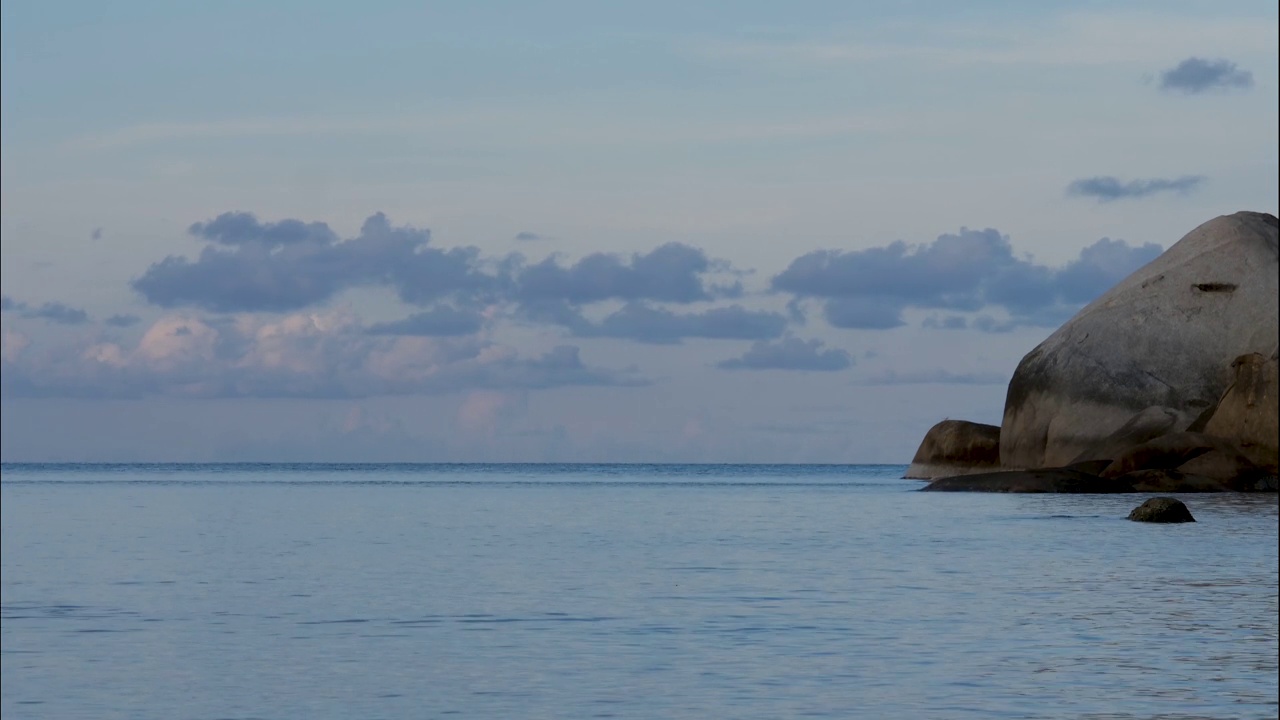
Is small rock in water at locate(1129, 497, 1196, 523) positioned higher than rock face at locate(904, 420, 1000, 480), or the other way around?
rock face at locate(904, 420, 1000, 480)

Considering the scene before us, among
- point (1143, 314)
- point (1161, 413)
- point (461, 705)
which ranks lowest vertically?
point (461, 705)

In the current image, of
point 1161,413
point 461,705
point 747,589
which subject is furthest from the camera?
point 1161,413

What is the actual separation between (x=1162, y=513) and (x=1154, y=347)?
26.8 m

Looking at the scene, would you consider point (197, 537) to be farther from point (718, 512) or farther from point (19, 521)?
point (718, 512)

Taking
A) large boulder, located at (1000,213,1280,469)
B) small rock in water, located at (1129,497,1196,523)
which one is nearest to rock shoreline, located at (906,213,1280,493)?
large boulder, located at (1000,213,1280,469)

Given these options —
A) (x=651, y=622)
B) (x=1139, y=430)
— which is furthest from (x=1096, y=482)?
(x=651, y=622)

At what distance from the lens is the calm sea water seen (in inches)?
642

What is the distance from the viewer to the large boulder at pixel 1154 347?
68.1m

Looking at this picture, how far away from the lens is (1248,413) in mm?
59562

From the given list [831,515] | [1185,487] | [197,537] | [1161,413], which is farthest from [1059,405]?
[197,537]

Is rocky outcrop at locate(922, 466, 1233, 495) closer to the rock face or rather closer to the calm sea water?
the rock face

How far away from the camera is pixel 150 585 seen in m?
29.2

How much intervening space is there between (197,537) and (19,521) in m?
12.7

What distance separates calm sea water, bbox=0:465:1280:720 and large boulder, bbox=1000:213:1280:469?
945 inches
